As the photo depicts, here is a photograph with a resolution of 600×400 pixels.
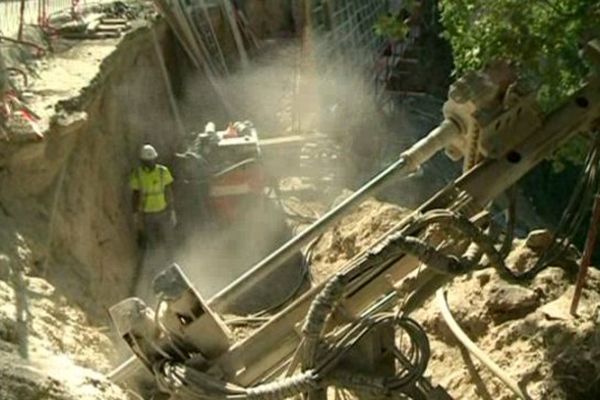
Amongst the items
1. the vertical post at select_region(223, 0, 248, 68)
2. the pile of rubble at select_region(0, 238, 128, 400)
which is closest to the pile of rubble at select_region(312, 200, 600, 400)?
the pile of rubble at select_region(0, 238, 128, 400)

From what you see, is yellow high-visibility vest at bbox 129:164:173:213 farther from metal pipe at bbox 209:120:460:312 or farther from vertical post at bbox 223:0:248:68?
vertical post at bbox 223:0:248:68

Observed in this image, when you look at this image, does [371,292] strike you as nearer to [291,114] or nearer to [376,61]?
[291,114]

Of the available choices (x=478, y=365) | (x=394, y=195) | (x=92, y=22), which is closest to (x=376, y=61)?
(x=394, y=195)

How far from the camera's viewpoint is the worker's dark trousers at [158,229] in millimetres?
13047

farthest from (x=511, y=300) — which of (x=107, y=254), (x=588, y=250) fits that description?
(x=107, y=254)

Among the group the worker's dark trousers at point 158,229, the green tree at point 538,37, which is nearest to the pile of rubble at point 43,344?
the worker's dark trousers at point 158,229

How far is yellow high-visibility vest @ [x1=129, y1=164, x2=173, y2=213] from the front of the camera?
42.1 feet

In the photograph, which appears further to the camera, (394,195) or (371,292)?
(394,195)

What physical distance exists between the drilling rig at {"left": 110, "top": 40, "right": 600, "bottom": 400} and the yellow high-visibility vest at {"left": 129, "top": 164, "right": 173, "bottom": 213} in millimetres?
7202

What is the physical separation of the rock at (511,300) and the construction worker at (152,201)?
5867 mm

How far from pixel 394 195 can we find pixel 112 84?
204 inches

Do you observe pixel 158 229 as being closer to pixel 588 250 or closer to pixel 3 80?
pixel 3 80

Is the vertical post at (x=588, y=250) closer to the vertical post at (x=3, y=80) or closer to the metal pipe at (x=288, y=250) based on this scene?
the metal pipe at (x=288, y=250)

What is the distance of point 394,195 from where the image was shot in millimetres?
16281
